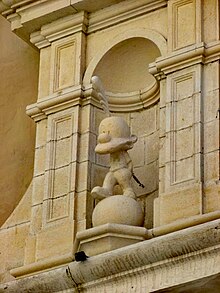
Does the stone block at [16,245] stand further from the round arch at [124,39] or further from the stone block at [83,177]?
the round arch at [124,39]

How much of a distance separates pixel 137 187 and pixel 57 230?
0.59 meters

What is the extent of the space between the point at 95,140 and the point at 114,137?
41cm

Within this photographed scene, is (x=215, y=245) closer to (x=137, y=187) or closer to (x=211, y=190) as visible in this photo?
(x=211, y=190)

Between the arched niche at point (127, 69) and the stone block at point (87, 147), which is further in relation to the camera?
the arched niche at point (127, 69)

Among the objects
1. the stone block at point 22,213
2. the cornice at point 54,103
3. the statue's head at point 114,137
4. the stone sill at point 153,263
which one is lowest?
the stone sill at point 153,263

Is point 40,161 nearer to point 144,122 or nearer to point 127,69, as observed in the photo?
point 144,122

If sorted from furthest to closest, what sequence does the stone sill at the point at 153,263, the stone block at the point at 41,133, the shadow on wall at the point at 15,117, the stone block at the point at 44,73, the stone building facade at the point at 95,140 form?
the shadow on wall at the point at 15,117 → the stone block at the point at 44,73 → the stone block at the point at 41,133 → the stone building facade at the point at 95,140 → the stone sill at the point at 153,263

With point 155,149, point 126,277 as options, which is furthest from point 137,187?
point 126,277

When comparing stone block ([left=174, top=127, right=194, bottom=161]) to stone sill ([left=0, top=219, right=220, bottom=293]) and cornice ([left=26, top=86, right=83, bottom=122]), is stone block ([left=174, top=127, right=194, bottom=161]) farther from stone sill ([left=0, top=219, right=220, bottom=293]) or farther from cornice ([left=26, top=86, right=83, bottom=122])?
cornice ([left=26, top=86, right=83, bottom=122])

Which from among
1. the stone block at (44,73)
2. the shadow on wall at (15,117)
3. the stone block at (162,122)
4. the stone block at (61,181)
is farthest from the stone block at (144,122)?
the shadow on wall at (15,117)

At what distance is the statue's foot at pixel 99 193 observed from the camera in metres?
10.6

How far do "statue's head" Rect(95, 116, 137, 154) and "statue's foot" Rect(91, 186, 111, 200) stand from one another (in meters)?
0.24

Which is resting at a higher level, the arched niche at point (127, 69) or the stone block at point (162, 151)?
the arched niche at point (127, 69)

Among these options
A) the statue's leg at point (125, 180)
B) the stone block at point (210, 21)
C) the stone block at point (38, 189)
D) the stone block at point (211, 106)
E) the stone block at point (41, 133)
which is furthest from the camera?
the stone block at point (41, 133)
